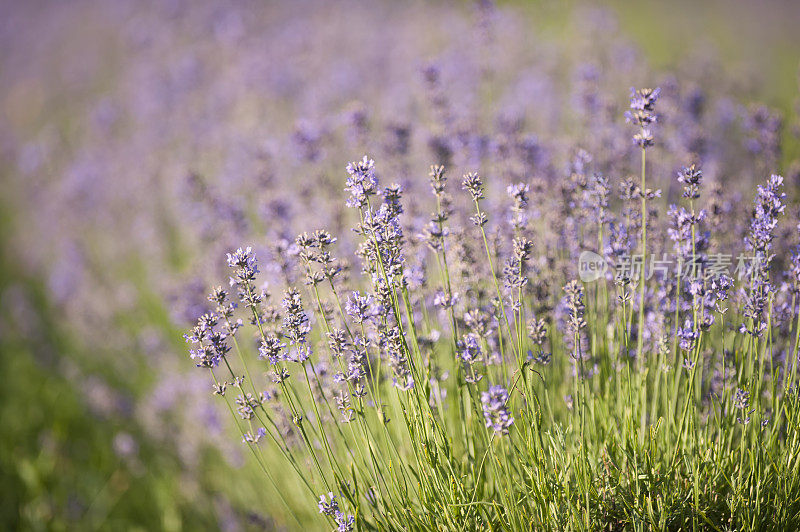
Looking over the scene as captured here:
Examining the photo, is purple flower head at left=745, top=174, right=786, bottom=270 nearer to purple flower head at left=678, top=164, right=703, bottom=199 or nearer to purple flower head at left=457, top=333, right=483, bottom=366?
purple flower head at left=678, top=164, right=703, bottom=199

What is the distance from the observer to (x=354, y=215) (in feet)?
16.8

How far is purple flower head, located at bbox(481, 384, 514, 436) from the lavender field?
0.04 ft

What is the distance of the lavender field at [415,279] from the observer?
6.75 feet

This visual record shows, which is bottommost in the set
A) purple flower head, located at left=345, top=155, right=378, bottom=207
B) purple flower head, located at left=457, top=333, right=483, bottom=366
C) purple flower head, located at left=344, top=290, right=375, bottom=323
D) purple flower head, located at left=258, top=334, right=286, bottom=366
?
purple flower head, located at left=457, top=333, right=483, bottom=366

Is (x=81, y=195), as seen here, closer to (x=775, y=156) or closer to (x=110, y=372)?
(x=110, y=372)

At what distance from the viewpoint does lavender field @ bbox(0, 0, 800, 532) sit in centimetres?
206

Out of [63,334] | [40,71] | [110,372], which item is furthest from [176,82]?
[40,71]

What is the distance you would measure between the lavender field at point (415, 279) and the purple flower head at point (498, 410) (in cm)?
1

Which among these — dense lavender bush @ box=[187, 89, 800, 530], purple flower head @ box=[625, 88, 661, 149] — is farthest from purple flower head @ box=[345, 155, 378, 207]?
purple flower head @ box=[625, 88, 661, 149]

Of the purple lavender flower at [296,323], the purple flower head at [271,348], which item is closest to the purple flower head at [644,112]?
the purple lavender flower at [296,323]

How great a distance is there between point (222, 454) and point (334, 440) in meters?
2.00

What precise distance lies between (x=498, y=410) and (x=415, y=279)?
0.67m

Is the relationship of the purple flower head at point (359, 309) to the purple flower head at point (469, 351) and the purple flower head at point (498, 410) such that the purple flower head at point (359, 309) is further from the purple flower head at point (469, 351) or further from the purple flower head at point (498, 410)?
the purple flower head at point (498, 410)

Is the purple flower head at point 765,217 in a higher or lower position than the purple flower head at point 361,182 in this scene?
lower
